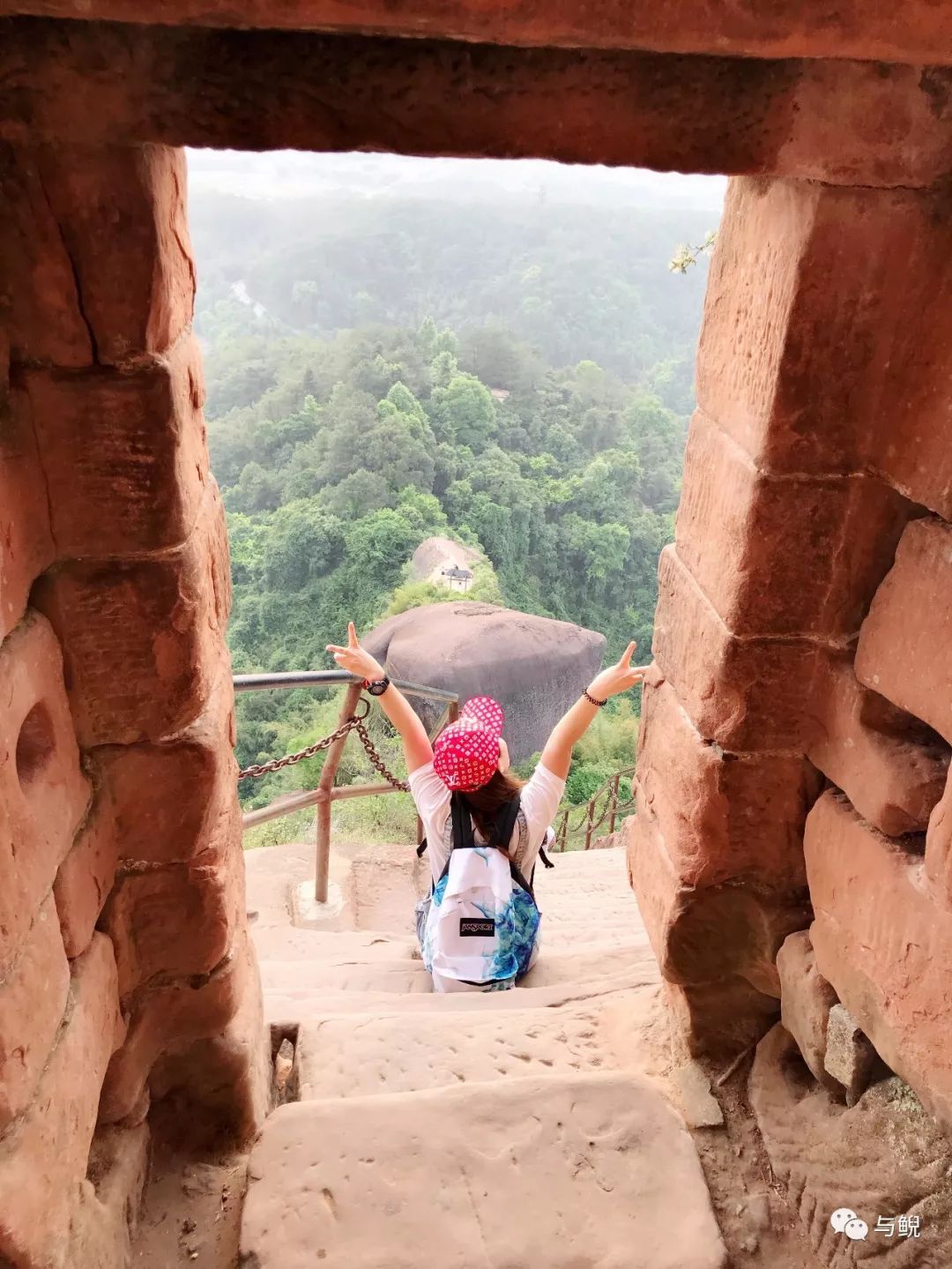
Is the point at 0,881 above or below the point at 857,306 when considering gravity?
below

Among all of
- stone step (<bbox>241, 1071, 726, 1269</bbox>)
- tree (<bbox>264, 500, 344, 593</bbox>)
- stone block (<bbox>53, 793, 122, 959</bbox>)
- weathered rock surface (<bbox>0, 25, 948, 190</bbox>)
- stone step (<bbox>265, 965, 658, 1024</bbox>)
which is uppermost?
weathered rock surface (<bbox>0, 25, 948, 190</bbox>)

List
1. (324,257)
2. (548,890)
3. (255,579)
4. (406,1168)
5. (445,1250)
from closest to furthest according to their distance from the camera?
(445,1250) → (406,1168) → (548,890) → (255,579) → (324,257)

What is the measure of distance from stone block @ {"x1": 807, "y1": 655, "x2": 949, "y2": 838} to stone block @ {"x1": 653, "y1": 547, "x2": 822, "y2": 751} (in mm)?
47

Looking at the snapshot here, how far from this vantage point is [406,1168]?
1752mm

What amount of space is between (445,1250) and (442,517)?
1536cm

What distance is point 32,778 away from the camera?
1430 mm

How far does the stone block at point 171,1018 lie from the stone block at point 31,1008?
436 millimetres

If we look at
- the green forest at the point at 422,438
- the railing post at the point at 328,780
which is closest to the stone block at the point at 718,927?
the railing post at the point at 328,780

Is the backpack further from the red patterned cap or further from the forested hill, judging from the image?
the forested hill

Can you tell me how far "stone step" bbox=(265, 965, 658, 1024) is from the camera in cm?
257

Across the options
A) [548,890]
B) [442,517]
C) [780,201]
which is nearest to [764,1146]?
[780,201]

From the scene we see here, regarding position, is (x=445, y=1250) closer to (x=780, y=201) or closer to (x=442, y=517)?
(x=780, y=201)

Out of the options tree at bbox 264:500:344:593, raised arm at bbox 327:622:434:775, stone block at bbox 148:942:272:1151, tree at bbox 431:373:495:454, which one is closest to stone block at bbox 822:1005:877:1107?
stone block at bbox 148:942:272:1151

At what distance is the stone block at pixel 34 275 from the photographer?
1.21m
